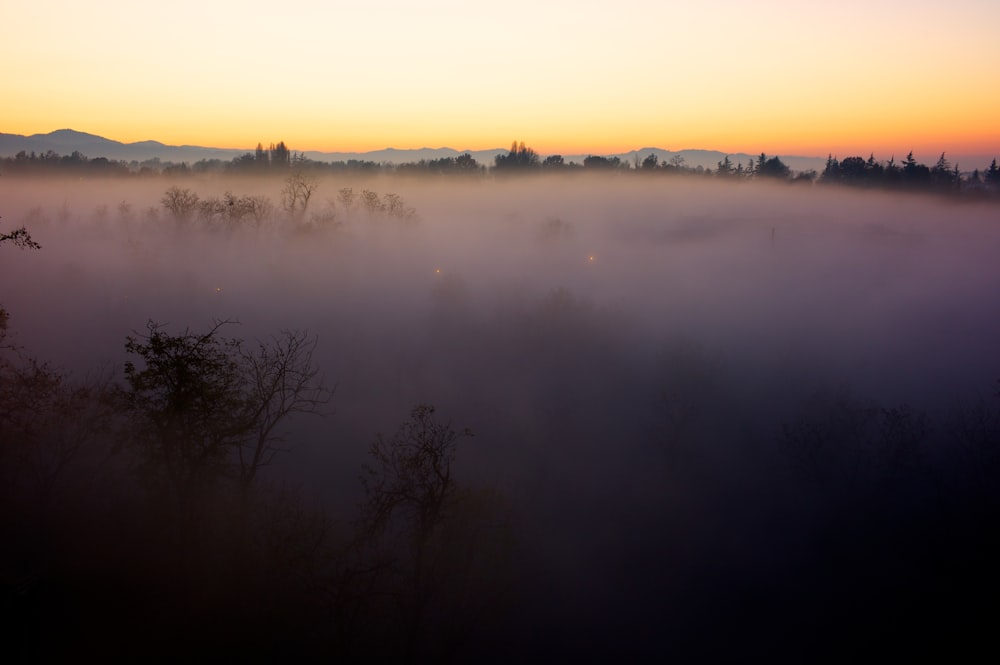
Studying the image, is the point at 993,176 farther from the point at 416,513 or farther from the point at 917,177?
the point at 416,513

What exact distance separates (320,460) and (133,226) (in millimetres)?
82305

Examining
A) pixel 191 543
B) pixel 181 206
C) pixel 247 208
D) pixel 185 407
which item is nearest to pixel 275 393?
pixel 191 543

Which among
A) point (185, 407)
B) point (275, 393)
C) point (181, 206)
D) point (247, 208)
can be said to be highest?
point (181, 206)

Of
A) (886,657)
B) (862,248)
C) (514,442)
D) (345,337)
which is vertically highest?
(862,248)

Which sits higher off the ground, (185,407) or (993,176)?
(993,176)

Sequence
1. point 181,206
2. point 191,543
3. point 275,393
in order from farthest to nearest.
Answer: point 181,206 → point 275,393 → point 191,543

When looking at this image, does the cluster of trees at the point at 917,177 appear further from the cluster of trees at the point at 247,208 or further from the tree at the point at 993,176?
the cluster of trees at the point at 247,208

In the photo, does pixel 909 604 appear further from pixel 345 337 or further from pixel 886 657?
pixel 345 337

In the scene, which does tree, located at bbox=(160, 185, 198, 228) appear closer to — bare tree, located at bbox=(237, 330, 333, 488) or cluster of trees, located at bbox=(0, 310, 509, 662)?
bare tree, located at bbox=(237, 330, 333, 488)

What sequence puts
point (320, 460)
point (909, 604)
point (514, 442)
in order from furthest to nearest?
point (514, 442) < point (320, 460) < point (909, 604)

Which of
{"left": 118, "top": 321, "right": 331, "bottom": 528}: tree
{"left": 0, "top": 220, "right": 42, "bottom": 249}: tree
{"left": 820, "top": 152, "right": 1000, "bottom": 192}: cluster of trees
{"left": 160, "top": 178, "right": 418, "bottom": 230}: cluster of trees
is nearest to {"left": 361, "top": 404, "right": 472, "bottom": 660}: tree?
{"left": 118, "top": 321, "right": 331, "bottom": 528}: tree

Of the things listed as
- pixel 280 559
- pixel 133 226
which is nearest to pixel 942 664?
pixel 280 559

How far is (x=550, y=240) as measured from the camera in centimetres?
14288

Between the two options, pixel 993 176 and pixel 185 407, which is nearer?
pixel 185 407
